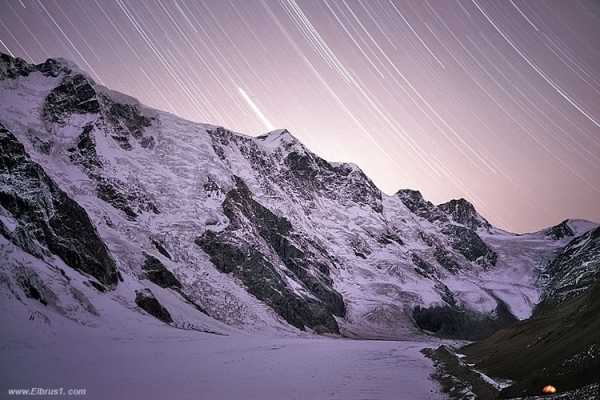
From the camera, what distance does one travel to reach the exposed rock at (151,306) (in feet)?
236

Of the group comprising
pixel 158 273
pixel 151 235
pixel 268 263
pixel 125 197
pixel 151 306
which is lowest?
pixel 151 306

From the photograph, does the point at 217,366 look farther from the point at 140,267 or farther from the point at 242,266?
the point at 242,266

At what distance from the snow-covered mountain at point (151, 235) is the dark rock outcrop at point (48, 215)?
0.25 meters

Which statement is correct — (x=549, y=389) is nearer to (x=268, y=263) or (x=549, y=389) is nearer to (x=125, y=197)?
(x=268, y=263)

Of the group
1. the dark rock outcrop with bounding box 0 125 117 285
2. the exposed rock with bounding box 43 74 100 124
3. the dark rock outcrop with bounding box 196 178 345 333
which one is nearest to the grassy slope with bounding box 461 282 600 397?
the dark rock outcrop with bounding box 0 125 117 285

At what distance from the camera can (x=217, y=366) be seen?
113ft

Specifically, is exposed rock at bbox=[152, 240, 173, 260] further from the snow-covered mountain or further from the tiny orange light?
the tiny orange light

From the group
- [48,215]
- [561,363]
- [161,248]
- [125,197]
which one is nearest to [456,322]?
[161,248]

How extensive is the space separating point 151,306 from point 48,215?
23.5 metres

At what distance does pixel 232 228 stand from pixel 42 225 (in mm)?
70559

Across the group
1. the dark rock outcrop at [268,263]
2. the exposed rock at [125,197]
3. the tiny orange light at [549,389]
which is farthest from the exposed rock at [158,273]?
the tiny orange light at [549,389]

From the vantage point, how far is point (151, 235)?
366ft

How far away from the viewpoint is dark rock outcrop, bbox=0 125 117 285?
66.6m

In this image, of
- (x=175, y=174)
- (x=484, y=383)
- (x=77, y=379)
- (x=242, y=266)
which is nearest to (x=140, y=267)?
(x=242, y=266)
